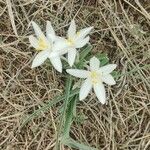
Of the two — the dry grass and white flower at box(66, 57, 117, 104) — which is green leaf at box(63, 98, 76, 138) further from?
the dry grass

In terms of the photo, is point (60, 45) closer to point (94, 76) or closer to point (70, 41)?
point (70, 41)

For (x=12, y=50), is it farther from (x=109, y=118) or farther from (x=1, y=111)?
(x=109, y=118)

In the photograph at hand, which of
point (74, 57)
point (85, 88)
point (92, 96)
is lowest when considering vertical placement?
point (92, 96)

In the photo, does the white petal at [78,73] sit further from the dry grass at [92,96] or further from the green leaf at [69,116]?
the dry grass at [92,96]

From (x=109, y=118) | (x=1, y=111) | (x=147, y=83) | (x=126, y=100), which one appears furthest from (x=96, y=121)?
(x=1, y=111)

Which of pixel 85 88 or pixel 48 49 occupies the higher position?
pixel 48 49

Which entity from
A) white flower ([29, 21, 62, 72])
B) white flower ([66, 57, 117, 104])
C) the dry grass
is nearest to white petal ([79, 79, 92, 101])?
white flower ([66, 57, 117, 104])

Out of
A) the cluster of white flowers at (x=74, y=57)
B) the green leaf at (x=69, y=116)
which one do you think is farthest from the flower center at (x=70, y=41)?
the green leaf at (x=69, y=116)

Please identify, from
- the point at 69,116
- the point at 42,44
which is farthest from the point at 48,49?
the point at 69,116
